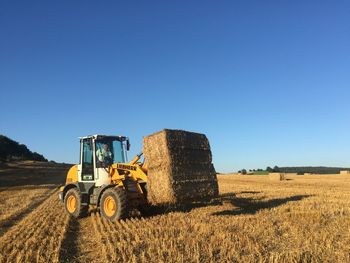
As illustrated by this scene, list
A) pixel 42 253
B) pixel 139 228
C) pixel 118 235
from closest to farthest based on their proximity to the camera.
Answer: pixel 42 253 → pixel 118 235 → pixel 139 228

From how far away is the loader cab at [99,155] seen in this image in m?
12.3

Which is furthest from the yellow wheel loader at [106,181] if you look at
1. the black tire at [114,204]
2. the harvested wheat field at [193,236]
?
the harvested wheat field at [193,236]

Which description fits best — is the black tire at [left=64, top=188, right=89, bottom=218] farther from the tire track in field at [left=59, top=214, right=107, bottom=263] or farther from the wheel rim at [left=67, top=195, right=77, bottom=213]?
the tire track in field at [left=59, top=214, right=107, bottom=263]

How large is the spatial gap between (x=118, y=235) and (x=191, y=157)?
3268mm

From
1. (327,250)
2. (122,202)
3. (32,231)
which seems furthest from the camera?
(122,202)

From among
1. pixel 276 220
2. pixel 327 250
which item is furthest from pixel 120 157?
pixel 327 250

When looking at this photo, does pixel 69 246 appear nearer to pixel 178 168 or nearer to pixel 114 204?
pixel 114 204

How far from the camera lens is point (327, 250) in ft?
21.8

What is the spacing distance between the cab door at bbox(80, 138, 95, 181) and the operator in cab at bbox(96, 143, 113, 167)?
23 centimetres

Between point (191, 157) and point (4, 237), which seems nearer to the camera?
point (4, 237)

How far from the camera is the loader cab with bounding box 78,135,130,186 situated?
12344mm

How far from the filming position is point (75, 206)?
12.7m

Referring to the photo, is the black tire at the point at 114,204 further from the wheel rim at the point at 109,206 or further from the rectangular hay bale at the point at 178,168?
the rectangular hay bale at the point at 178,168

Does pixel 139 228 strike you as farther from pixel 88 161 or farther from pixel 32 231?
pixel 88 161
